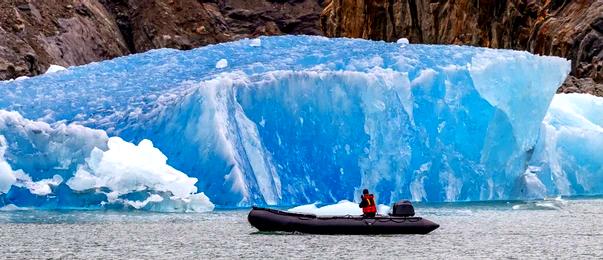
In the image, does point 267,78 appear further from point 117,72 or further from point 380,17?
point 380,17

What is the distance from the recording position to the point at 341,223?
25.1 metres

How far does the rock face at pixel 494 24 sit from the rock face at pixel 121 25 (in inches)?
830

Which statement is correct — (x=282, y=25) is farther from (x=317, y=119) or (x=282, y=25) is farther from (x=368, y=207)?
(x=368, y=207)

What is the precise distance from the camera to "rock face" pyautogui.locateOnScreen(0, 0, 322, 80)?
78.5 m

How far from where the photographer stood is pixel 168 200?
30609mm

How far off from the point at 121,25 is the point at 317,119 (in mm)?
61610

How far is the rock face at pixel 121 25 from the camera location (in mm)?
78500

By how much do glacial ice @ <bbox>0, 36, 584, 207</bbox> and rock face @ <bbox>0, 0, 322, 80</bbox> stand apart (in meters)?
41.3

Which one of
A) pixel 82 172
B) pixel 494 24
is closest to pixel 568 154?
pixel 82 172

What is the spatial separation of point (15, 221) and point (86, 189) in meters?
2.49

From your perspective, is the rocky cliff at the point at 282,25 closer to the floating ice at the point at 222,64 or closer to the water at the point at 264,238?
the floating ice at the point at 222,64

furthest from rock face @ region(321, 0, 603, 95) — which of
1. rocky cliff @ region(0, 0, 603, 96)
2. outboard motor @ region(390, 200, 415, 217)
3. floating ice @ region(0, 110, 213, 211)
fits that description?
outboard motor @ region(390, 200, 415, 217)

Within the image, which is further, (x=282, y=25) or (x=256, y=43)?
(x=282, y=25)

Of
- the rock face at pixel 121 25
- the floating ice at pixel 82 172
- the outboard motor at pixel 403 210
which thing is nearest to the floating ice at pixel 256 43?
the floating ice at pixel 82 172
